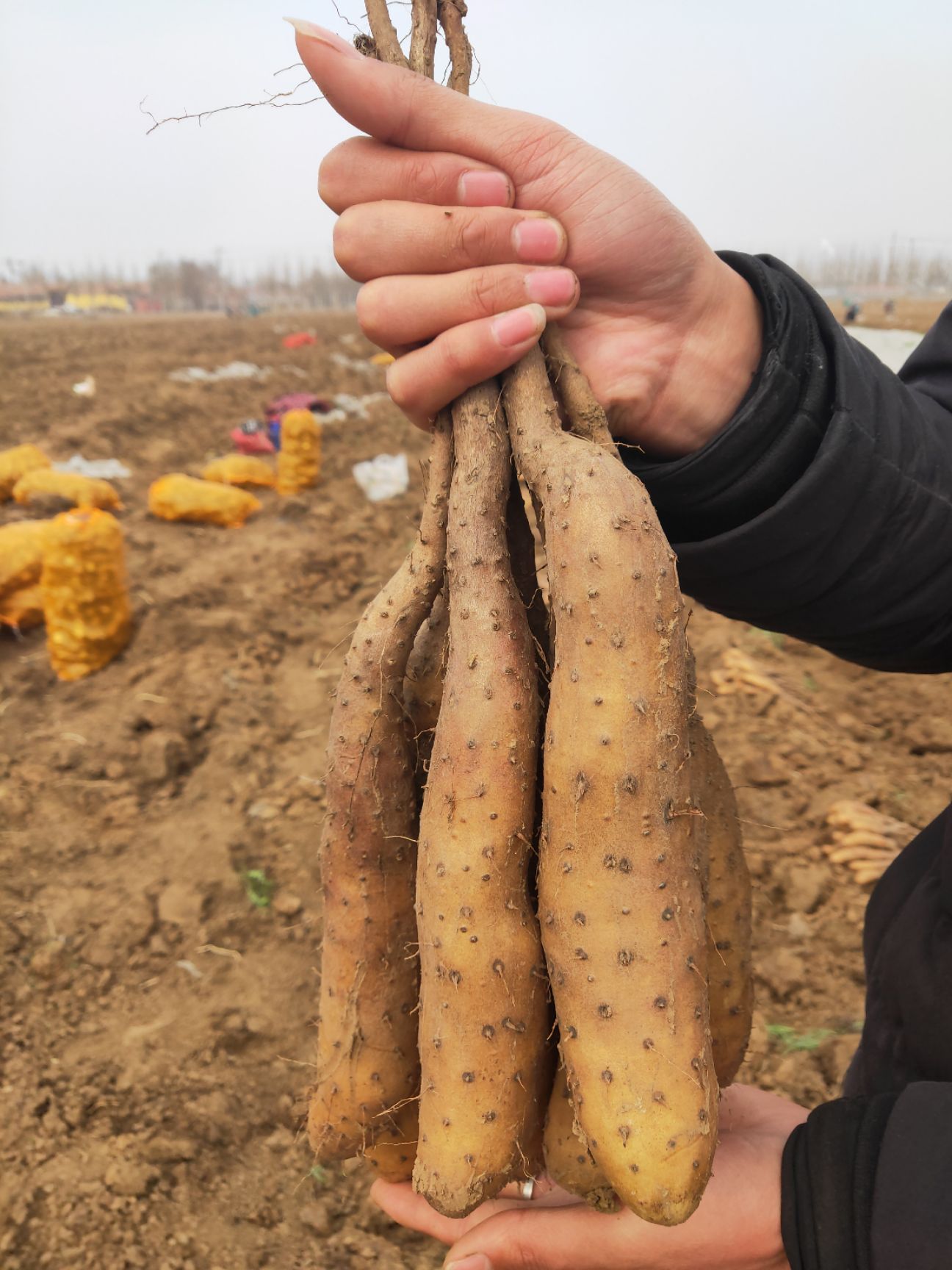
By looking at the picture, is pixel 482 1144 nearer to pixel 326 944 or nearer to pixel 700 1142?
pixel 700 1142

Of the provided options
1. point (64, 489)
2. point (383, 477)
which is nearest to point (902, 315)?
point (383, 477)

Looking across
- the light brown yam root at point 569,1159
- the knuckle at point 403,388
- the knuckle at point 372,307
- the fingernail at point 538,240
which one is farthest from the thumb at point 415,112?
the light brown yam root at point 569,1159

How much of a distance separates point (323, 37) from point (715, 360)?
2.92 feet

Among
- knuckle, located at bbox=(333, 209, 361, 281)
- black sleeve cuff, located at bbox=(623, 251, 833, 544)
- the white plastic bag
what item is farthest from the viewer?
the white plastic bag

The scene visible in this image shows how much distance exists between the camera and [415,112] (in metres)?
1.42

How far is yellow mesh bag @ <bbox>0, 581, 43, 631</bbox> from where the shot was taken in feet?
→ 17.0

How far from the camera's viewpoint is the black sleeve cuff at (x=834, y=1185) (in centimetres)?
120

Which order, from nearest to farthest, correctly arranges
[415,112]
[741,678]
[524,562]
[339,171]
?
[415,112], [339,171], [524,562], [741,678]

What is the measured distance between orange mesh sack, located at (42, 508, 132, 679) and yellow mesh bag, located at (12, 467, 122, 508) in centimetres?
198

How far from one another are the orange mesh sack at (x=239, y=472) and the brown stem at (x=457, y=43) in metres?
6.39

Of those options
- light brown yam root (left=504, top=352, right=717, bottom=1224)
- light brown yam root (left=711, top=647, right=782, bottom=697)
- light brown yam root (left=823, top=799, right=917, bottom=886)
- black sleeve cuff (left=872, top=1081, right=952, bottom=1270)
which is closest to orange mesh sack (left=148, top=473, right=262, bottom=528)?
light brown yam root (left=711, top=647, right=782, bottom=697)

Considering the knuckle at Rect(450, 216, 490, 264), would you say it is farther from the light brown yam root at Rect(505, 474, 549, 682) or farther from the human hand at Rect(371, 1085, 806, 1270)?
the human hand at Rect(371, 1085, 806, 1270)

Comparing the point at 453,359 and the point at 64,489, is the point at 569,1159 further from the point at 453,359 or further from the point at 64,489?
the point at 64,489

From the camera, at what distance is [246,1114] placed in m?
2.56
